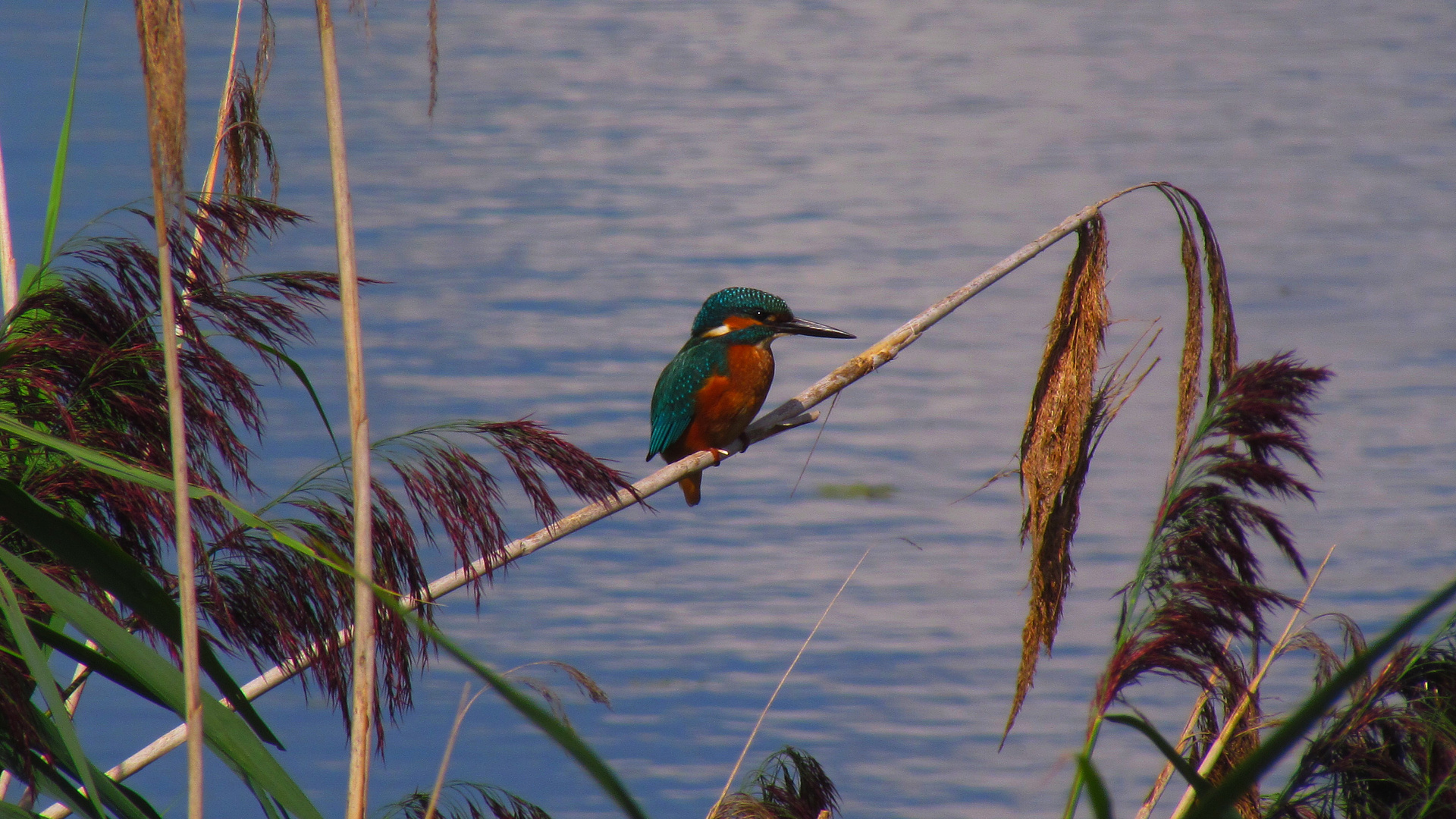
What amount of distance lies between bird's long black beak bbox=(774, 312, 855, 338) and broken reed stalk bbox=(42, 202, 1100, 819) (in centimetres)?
42

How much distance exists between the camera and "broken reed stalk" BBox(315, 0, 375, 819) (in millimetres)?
995

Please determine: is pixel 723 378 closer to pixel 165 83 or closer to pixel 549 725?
pixel 165 83

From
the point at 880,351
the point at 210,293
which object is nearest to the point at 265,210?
the point at 210,293

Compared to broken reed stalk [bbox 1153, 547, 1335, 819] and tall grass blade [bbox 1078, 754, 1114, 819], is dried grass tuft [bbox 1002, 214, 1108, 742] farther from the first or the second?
tall grass blade [bbox 1078, 754, 1114, 819]

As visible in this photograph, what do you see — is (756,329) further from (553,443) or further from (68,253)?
(68,253)

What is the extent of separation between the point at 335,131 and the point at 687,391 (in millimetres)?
1602

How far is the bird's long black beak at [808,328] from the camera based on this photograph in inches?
102

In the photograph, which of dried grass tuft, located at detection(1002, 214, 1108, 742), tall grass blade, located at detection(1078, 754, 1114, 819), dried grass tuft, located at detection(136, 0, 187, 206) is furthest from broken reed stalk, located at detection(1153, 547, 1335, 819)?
dried grass tuft, located at detection(136, 0, 187, 206)

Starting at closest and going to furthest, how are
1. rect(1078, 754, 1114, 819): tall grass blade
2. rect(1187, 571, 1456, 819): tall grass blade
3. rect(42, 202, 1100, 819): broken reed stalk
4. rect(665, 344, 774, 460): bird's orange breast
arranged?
rect(1187, 571, 1456, 819): tall grass blade, rect(1078, 754, 1114, 819): tall grass blade, rect(42, 202, 1100, 819): broken reed stalk, rect(665, 344, 774, 460): bird's orange breast

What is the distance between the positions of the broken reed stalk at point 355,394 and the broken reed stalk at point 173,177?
0.43 ft

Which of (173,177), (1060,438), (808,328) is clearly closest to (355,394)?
(173,177)

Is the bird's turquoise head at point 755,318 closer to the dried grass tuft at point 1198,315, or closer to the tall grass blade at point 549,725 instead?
the dried grass tuft at point 1198,315

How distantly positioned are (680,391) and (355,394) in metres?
1.57

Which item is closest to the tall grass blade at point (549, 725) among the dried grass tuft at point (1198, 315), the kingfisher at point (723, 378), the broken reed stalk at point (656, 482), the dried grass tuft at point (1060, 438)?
the broken reed stalk at point (656, 482)
